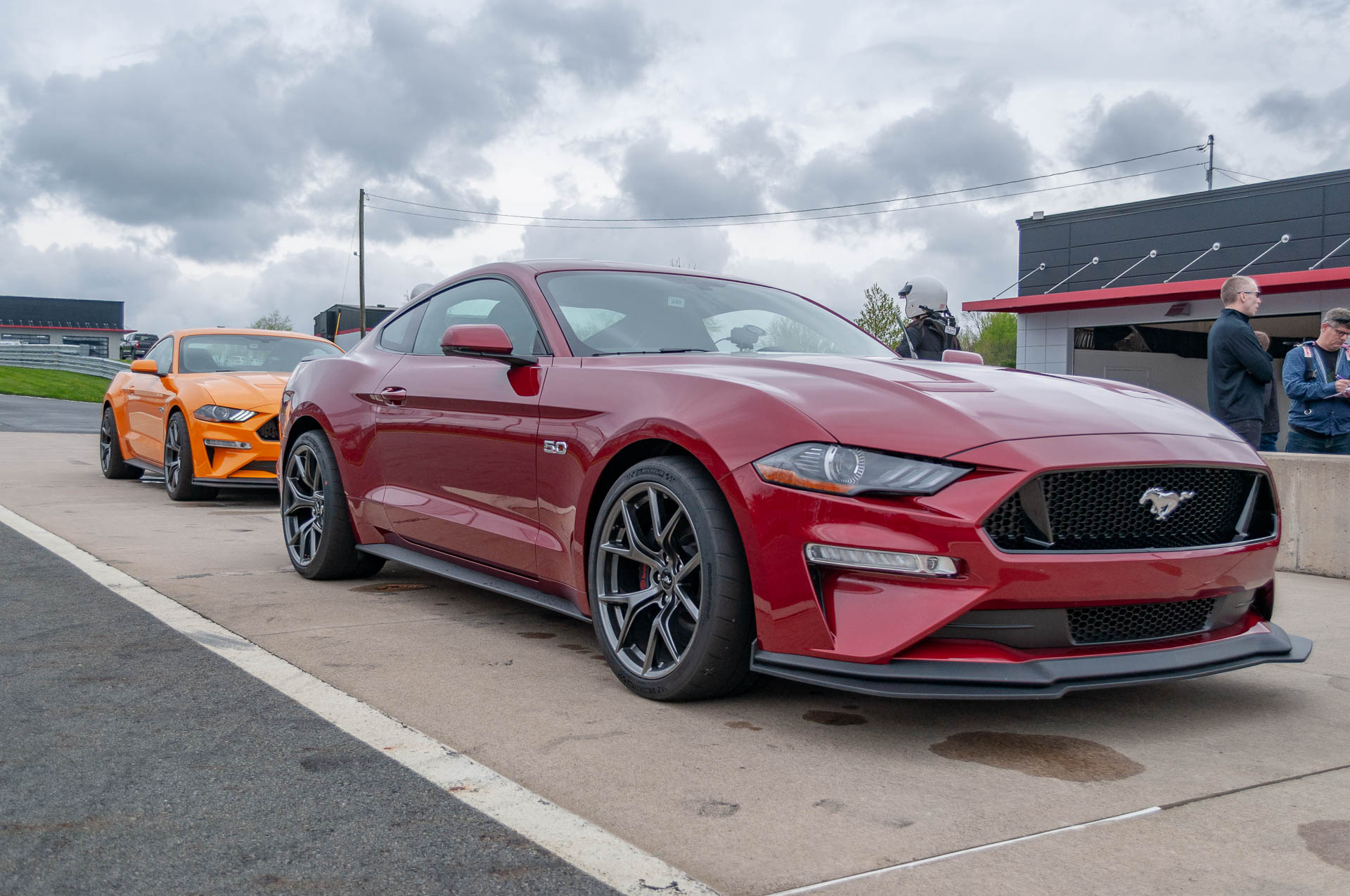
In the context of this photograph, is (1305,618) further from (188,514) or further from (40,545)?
(188,514)

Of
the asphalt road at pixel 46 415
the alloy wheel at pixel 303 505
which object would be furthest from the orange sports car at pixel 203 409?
the asphalt road at pixel 46 415

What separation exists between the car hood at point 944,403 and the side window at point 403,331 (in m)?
1.86

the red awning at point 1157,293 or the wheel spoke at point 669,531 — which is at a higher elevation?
the red awning at point 1157,293

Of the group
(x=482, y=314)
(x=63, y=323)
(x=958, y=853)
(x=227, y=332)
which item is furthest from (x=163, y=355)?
(x=63, y=323)

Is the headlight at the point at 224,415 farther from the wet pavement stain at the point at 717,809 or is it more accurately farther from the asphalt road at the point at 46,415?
the asphalt road at the point at 46,415

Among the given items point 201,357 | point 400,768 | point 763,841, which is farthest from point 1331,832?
point 201,357

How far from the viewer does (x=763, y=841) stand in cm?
242

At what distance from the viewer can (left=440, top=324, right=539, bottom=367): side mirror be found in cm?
406

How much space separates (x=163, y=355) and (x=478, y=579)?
22.6 ft

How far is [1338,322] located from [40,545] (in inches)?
314

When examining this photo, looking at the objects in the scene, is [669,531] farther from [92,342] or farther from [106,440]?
[92,342]

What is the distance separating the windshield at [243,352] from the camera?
973 cm

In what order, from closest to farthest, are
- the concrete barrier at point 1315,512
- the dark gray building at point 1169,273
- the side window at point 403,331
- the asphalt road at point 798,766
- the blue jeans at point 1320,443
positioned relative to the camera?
the asphalt road at point 798,766 → the side window at point 403,331 → the concrete barrier at point 1315,512 → the blue jeans at point 1320,443 → the dark gray building at point 1169,273

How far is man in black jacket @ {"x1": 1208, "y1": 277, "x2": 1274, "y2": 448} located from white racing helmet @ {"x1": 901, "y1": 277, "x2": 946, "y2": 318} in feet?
5.43
